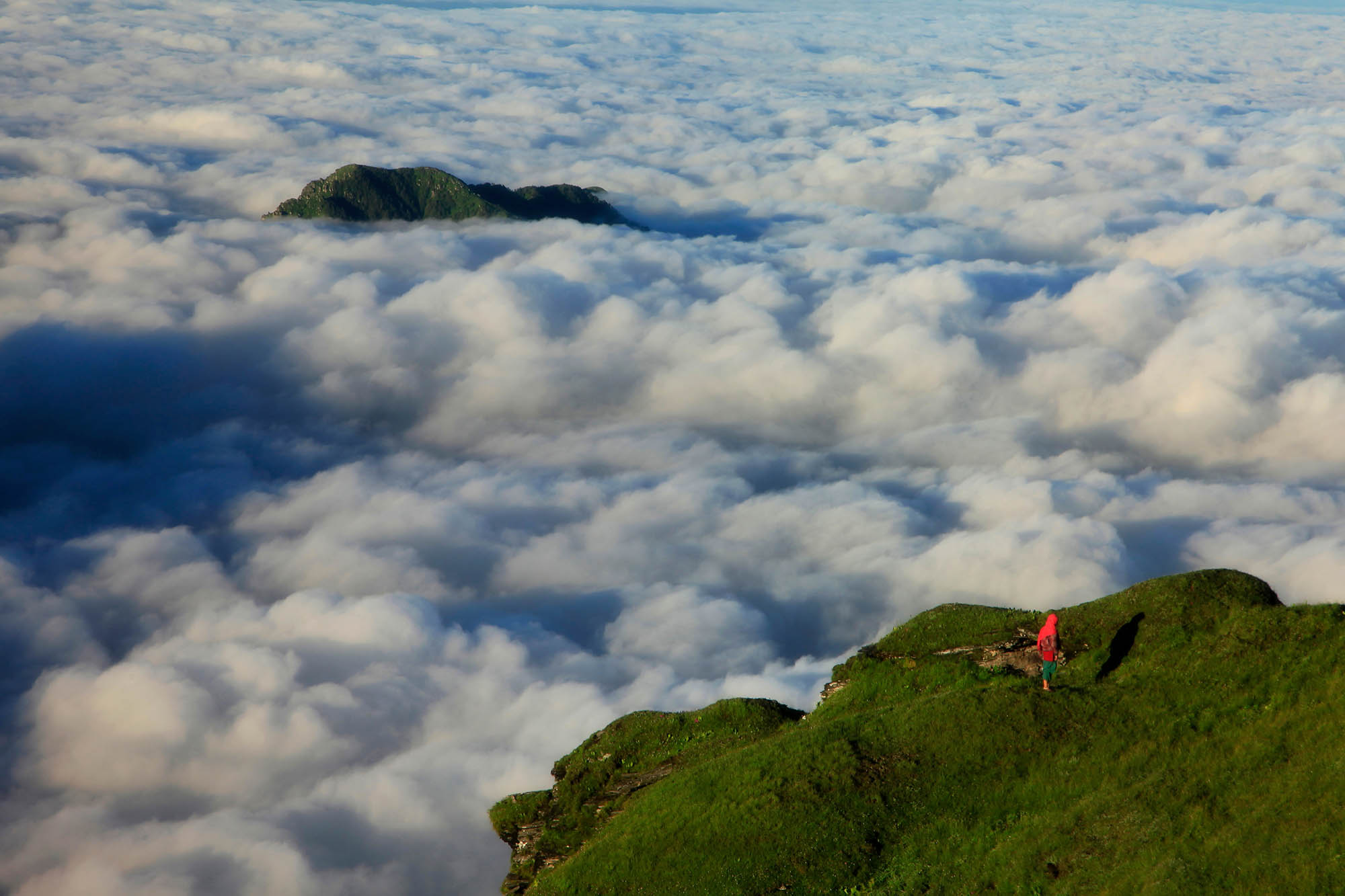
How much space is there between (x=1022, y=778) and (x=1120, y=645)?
8.75 meters

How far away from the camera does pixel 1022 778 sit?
1160 inches

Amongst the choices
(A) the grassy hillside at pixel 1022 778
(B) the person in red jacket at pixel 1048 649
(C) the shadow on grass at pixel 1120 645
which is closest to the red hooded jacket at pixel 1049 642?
(B) the person in red jacket at pixel 1048 649

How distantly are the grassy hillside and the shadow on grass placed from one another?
75 mm

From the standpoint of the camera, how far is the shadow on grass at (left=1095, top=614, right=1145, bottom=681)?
34.3 m

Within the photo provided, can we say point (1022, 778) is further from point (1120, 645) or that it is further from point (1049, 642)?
point (1120, 645)

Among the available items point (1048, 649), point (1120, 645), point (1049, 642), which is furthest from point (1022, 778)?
point (1120, 645)

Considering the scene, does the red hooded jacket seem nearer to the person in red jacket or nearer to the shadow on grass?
the person in red jacket

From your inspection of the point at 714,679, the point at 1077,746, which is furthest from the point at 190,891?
the point at 1077,746

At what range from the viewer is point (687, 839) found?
101 feet

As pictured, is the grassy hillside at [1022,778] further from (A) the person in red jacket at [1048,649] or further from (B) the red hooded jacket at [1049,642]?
(B) the red hooded jacket at [1049,642]

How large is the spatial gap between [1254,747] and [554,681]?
17937cm

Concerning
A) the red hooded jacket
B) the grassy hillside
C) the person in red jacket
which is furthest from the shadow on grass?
the red hooded jacket

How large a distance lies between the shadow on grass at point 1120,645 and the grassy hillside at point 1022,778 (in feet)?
0.25

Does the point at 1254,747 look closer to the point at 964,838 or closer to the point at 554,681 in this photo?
the point at 964,838
